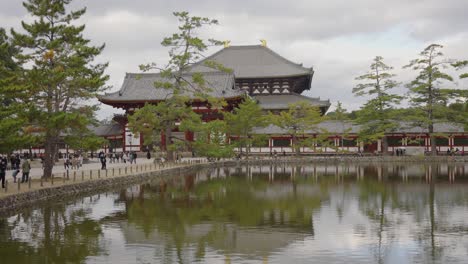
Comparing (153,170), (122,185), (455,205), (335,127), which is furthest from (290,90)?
(455,205)

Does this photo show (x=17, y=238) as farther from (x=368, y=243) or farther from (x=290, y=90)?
(x=290, y=90)

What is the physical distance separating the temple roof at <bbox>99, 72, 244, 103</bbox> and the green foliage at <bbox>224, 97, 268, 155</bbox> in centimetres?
434

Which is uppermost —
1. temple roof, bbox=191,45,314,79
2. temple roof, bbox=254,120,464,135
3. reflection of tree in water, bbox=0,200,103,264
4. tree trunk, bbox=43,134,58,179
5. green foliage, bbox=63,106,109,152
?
temple roof, bbox=191,45,314,79

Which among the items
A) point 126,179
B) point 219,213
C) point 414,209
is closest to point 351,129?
point 126,179

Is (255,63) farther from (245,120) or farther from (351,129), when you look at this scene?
(245,120)

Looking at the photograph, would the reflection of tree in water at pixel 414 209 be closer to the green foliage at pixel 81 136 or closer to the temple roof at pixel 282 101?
the green foliage at pixel 81 136

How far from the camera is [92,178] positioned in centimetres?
3309

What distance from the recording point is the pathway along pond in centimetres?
1500

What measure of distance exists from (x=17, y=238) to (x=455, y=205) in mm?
18169

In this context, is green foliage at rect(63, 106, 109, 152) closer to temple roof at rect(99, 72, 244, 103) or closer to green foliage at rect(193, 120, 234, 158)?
green foliage at rect(193, 120, 234, 158)

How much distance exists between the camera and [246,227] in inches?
750

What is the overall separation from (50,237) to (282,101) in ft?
192

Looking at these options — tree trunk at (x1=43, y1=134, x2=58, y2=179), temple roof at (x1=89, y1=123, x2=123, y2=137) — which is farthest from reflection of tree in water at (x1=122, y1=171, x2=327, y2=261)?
temple roof at (x1=89, y1=123, x2=123, y2=137)

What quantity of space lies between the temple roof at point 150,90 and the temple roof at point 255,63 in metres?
6.20
